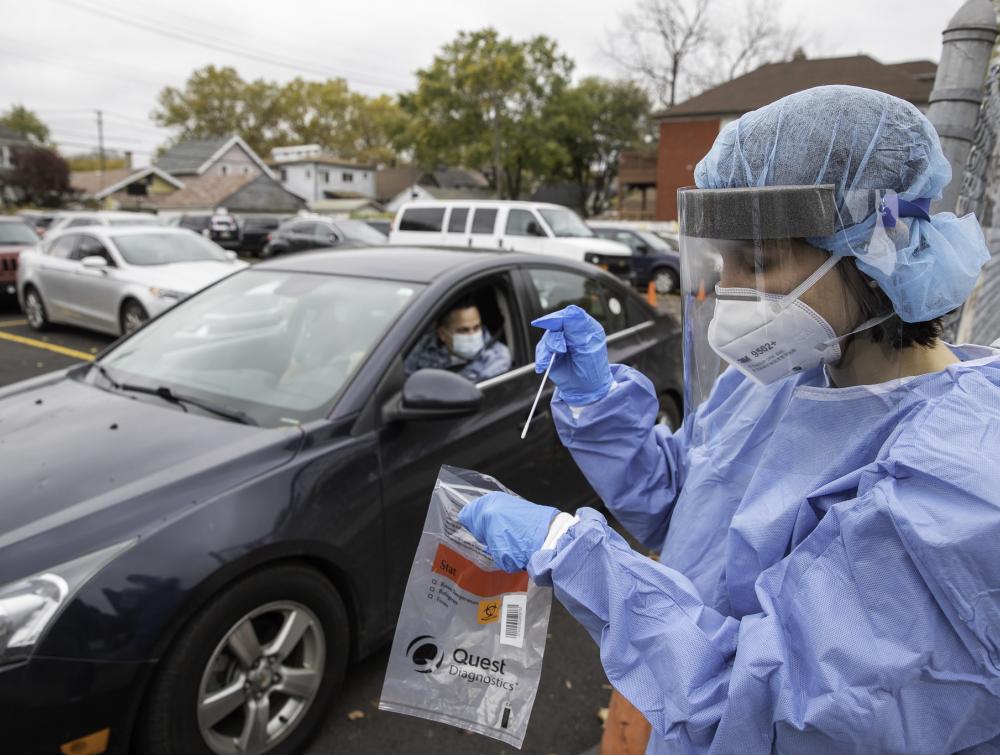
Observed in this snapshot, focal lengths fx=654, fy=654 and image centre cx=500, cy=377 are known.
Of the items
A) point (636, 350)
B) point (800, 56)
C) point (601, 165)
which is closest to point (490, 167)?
point (601, 165)

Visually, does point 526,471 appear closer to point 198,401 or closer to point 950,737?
point 198,401

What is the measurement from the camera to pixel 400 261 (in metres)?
3.12

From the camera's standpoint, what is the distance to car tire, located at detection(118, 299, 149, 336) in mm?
7641

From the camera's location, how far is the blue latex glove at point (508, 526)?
4.02ft

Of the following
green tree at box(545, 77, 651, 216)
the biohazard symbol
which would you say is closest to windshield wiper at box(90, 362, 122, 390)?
the biohazard symbol

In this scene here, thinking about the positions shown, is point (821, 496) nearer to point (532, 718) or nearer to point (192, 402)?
point (532, 718)

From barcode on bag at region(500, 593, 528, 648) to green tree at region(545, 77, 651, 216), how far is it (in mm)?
37241

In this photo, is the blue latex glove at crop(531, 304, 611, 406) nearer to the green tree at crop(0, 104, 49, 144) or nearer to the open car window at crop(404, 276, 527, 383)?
the open car window at crop(404, 276, 527, 383)

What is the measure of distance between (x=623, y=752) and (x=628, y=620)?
4.04ft

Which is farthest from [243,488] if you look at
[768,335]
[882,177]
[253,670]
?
[882,177]

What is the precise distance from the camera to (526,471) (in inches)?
115

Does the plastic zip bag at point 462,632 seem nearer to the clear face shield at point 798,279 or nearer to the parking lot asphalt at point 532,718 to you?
the clear face shield at point 798,279

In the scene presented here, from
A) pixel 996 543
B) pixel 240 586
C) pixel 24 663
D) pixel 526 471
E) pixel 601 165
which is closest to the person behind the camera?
pixel 996 543

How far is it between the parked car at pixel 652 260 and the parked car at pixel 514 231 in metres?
1.79
